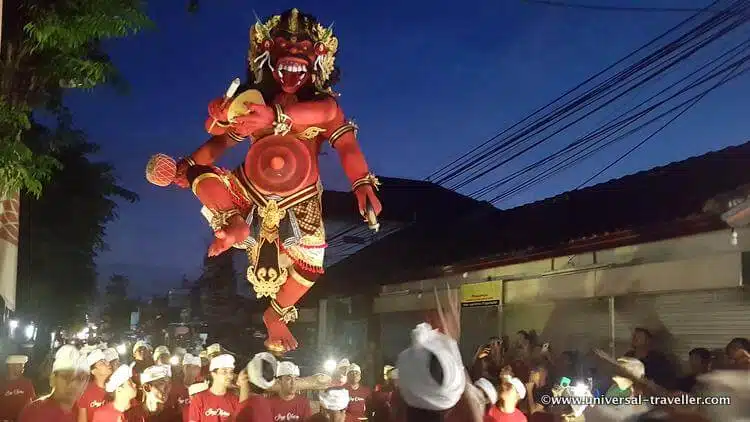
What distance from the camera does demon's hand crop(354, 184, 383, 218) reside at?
619cm

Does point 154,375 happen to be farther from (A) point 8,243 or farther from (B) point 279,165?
(B) point 279,165

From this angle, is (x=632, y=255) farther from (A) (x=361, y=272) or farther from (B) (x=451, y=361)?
(A) (x=361, y=272)

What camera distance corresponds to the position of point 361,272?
1557 cm

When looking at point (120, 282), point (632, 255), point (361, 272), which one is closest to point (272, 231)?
point (632, 255)

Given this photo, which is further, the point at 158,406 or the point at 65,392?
the point at 158,406

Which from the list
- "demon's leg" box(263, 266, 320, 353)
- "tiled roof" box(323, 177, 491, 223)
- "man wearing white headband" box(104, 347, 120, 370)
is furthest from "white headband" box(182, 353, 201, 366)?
"tiled roof" box(323, 177, 491, 223)

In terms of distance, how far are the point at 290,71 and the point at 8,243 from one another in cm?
285

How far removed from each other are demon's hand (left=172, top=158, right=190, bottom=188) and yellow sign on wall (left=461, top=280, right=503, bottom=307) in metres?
5.51

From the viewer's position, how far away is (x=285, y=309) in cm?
653

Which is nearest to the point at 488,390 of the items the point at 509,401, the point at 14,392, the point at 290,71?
the point at 509,401

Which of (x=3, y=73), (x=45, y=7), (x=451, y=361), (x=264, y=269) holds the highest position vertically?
(x=45, y=7)

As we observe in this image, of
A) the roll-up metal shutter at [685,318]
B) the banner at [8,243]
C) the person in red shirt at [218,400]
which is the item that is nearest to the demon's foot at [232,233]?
the person in red shirt at [218,400]

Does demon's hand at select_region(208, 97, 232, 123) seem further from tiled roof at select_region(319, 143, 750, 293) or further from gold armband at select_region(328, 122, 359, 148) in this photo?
tiled roof at select_region(319, 143, 750, 293)

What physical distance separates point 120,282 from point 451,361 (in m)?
67.8
